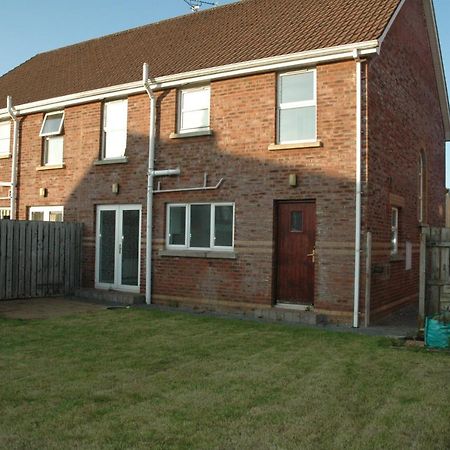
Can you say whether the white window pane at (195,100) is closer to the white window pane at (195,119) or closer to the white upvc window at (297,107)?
the white window pane at (195,119)

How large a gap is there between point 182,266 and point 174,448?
8.68m

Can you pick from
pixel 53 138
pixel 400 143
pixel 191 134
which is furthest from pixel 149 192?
pixel 400 143

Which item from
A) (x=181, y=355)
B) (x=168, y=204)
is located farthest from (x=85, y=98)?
(x=181, y=355)

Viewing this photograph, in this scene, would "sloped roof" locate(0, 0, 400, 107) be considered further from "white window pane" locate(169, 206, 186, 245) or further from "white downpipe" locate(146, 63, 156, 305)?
"white window pane" locate(169, 206, 186, 245)

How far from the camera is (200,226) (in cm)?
1270

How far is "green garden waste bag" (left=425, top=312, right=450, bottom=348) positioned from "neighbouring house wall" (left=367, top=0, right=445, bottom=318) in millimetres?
2645

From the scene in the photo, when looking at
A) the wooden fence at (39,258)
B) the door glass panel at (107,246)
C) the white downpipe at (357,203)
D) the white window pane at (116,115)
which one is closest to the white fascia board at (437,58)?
the white downpipe at (357,203)

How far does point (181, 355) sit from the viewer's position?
7.38 meters

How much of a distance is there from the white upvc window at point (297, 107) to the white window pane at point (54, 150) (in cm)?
709

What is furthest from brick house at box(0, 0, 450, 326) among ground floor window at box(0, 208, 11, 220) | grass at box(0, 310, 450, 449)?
grass at box(0, 310, 450, 449)

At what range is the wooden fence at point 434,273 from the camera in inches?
342

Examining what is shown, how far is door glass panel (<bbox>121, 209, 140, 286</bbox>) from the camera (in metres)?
13.8

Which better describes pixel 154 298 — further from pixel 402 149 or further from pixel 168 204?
pixel 402 149

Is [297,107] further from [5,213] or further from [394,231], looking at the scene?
[5,213]
